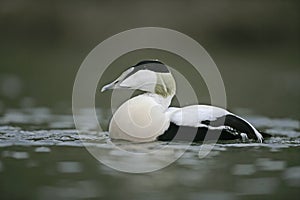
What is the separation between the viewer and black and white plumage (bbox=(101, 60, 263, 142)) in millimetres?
7402

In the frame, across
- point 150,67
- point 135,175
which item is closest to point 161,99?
point 150,67

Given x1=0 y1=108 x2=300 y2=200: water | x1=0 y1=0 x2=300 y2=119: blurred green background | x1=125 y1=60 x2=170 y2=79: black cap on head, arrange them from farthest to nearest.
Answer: x1=0 y1=0 x2=300 y2=119: blurred green background, x1=125 y1=60 x2=170 y2=79: black cap on head, x1=0 y1=108 x2=300 y2=200: water

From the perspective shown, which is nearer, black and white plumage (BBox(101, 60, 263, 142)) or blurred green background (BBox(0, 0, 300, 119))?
black and white plumage (BBox(101, 60, 263, 142))

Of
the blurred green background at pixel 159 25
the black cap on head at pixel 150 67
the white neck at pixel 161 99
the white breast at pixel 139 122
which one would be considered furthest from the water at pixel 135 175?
the blurred green background at pixel 159 25

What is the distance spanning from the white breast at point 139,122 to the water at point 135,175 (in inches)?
4.3

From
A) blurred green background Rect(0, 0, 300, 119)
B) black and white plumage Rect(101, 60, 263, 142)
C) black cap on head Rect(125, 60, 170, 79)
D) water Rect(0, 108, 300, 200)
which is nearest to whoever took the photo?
water Rect(0, 108, 300, 200)

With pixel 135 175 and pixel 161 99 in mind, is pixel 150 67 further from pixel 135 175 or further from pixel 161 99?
pixel 135 175

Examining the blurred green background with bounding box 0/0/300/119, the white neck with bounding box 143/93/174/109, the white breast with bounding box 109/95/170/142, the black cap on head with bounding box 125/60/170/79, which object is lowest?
the white breast with bounding box 109/95/170/142

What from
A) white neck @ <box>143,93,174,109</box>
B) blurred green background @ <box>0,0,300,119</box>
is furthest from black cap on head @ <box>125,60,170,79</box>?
blurred green background @ <box>0,0,300,119</box>

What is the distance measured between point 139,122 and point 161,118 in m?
0.20

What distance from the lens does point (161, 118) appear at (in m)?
7.42

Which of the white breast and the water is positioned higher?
the white breast

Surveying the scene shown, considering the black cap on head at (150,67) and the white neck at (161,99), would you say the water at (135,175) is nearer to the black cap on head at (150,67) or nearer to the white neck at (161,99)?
the white neck at (161,99)

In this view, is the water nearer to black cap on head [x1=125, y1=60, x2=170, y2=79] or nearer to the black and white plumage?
the black and white plumage
